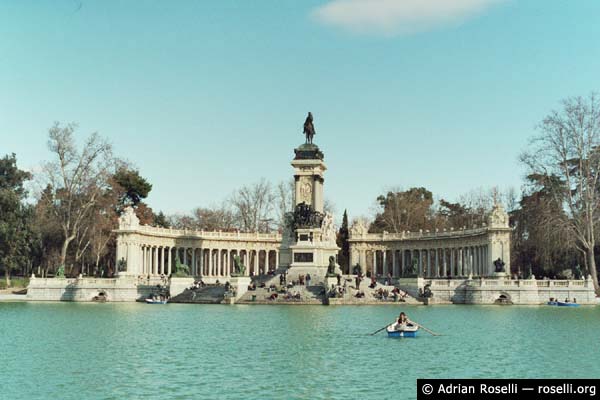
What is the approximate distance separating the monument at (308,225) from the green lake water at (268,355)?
1160 inches

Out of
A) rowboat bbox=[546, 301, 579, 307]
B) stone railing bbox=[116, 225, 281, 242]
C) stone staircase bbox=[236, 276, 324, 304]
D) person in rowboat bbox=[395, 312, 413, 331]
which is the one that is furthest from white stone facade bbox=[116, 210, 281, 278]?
person in rowboat bbox=[395, 312, 413, 331]

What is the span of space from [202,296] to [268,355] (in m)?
36.3

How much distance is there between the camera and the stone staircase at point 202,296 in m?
59.8

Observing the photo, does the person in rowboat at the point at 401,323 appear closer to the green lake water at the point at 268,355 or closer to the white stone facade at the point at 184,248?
the green lake water at the point at 268,355

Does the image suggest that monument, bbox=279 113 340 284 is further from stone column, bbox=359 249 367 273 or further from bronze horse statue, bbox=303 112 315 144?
stone column, bbox=359 249 367 273

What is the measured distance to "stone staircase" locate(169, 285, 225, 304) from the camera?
59.8 m

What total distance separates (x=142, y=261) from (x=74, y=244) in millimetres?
10525

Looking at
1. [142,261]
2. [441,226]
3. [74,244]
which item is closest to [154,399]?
[142,261]

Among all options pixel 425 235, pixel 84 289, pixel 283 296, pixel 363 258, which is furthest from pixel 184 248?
pixel 283 296

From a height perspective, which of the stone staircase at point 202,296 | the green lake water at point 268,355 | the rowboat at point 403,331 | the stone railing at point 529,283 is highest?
the stone railing at point 529,283

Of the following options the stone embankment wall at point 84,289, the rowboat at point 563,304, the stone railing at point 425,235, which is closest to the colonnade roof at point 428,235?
the stone railing at point 425,235

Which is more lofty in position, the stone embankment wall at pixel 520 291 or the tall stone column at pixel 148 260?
the tall stone column at pixel 148 260

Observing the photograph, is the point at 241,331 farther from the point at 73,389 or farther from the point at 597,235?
the point at 597,235

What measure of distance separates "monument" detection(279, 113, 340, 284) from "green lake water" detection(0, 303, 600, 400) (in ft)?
96.6
